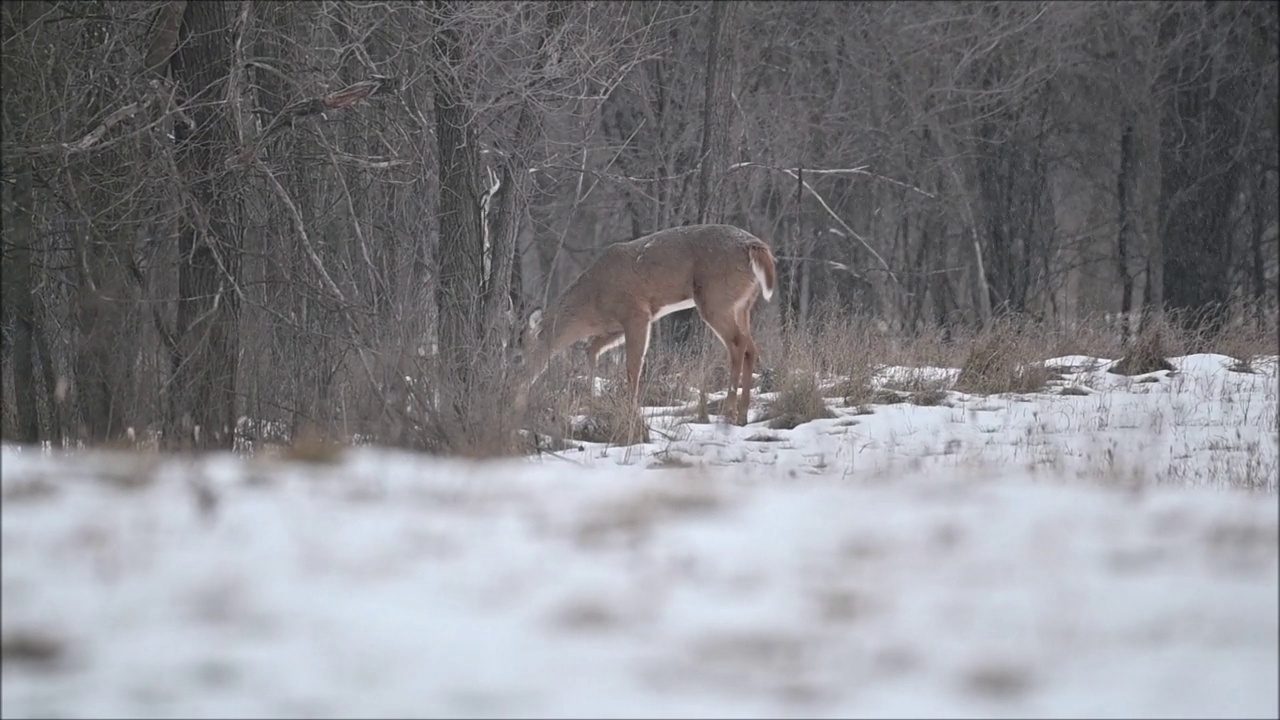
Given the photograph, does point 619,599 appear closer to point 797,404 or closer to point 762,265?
point 797,404

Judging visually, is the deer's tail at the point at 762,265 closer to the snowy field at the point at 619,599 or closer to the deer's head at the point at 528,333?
the deer's head at the point at 528,333

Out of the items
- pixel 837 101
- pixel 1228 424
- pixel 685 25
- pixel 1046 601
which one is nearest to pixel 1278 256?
pixel 837 101

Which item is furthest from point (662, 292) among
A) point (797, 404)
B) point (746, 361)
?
point (797, 404)

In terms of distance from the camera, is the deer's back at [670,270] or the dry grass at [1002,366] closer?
the deer's back at [670,270]

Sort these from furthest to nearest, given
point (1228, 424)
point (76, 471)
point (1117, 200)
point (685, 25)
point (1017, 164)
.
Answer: point (1117, 200), point (1017, 164), point (685, 25), point (1228, 424), point (76, 471)

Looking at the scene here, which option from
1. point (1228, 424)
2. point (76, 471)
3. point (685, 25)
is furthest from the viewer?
point (685, 25)

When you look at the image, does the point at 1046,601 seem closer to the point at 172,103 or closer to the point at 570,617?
the point at 570,617

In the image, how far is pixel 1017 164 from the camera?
20.0 m

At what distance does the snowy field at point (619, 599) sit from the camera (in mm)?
2557

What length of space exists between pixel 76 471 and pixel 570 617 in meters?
1.83

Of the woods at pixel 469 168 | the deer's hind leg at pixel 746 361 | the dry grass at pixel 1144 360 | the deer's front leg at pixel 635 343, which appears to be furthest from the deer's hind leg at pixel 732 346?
the dry grass at pixel 1144 360

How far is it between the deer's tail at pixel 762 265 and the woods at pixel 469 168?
191cm

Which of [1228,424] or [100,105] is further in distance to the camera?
[1228,424]

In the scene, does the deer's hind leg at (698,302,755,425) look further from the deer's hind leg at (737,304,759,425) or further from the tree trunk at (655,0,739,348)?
the tree trunk at (655,0,739,348)
